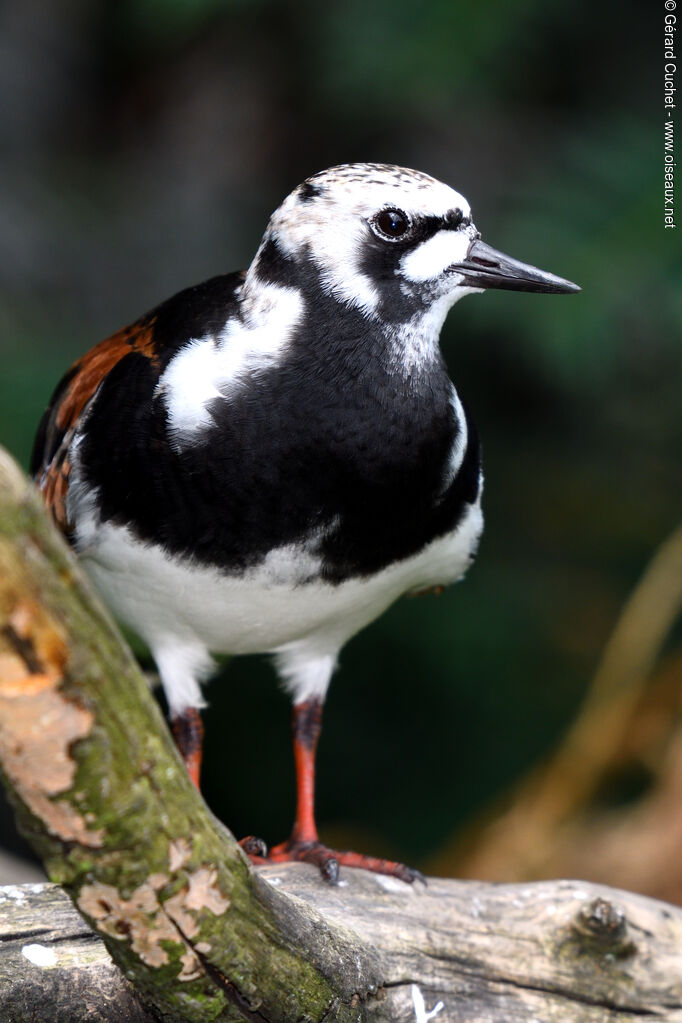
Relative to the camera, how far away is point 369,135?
559 centimetres

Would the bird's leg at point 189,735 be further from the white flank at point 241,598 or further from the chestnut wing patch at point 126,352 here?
the chestnut wing patch at point 126,352

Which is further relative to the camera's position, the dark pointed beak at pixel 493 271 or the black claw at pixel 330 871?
the black claw at pixel 330 871

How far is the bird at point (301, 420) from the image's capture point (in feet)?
8.47

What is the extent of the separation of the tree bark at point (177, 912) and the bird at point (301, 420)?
0.81m

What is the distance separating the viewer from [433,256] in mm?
2629

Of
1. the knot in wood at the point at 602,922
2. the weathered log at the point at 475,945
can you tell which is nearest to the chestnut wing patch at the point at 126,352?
the weathered log at the point at 475,945

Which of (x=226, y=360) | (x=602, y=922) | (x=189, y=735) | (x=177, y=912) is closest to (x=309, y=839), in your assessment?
(x=189, y=735)

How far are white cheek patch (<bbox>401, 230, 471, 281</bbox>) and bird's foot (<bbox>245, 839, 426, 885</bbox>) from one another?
5.00 ft

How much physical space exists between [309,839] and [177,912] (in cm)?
153

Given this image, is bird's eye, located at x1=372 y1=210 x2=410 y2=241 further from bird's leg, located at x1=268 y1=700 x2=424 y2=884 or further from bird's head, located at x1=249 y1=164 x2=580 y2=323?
bird's leg, located at x1=268 y1=700 x2=424 y2=884

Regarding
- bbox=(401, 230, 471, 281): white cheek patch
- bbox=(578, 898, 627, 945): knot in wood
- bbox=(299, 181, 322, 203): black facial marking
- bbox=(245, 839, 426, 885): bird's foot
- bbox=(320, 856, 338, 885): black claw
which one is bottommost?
bbox=(578, 898, 627, 945): knot in wood

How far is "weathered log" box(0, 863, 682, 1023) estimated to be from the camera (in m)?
2.35

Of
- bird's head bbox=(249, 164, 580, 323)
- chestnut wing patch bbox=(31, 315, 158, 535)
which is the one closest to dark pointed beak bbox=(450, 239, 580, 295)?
bird's head bbox=(249, 164, 580, 323)

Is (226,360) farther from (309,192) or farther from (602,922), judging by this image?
(602,922)
